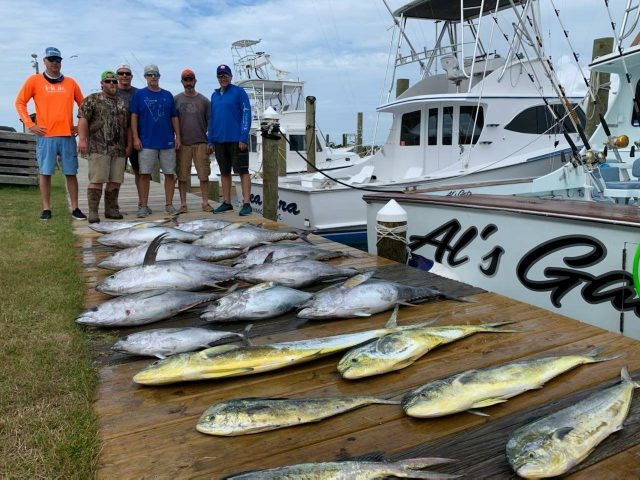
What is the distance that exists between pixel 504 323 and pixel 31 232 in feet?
18.7

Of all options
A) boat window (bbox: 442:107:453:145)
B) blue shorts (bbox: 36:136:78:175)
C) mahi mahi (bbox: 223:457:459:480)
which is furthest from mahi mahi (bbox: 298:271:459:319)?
boat window (bbox: 442:107:453:145)

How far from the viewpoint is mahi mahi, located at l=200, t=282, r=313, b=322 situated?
3.01 meters

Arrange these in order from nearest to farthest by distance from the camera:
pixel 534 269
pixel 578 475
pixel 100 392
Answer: pixel 578 475 → pixel 100 392 → pixel 534 269

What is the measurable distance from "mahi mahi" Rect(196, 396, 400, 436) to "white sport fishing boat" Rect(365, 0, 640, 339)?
94.5 inches

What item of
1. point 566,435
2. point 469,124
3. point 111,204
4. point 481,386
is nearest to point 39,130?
point 111,204

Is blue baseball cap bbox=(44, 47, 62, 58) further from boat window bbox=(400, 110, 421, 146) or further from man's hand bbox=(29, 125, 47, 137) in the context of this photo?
boat window bbox=(400, 110, 421, 146)

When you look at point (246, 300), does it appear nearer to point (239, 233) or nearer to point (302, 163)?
point (239, 233)

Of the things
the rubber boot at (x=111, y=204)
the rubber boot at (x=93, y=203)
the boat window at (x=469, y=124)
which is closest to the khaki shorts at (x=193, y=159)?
the rubber boot at (x=111, y=204)

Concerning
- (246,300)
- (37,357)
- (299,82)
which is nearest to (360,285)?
(246,300)

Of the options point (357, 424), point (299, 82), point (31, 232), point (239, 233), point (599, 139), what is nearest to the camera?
point (357, 424)

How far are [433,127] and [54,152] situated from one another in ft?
21.8

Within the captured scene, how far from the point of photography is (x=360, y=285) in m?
3.21

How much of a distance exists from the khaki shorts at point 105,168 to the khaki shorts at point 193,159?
2.49ft

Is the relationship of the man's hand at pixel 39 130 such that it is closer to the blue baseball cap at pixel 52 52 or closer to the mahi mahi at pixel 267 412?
the blue baseball cap at pixel 52 52
